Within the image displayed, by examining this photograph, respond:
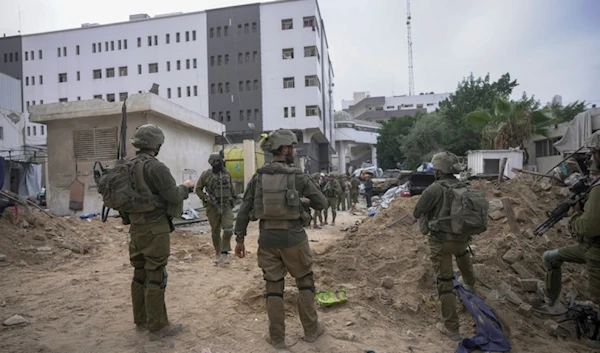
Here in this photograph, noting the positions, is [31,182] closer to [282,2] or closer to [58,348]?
[58,348]

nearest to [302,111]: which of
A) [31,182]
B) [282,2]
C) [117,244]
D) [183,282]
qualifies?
[282,2]

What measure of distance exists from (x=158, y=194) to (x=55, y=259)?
176 inches

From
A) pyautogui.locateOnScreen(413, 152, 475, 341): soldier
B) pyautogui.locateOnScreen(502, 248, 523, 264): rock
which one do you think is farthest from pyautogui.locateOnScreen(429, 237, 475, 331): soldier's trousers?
pyautogui.locateOnScreen(502, 248, 523, 264): rock

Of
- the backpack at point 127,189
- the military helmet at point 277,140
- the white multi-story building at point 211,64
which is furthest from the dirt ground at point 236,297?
the white multi-story building at point 211,64

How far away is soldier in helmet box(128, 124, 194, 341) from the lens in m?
3.28

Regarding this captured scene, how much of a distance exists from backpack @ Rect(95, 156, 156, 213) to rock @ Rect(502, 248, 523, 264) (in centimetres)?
479

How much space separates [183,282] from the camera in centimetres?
514

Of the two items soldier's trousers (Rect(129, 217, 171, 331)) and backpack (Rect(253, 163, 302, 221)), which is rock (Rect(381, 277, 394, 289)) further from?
soldier's trousers (Rect(129, 217, 171, 331))

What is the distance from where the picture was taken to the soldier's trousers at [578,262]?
347 cm

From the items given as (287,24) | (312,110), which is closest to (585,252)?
(312,110)

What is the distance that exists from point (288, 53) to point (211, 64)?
8.79 m

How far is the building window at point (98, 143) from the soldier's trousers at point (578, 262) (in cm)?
1142

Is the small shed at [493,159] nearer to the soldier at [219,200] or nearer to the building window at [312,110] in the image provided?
the soldier at [219,200]

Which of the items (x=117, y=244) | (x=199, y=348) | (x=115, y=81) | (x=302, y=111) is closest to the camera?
(x=199, y=348)
